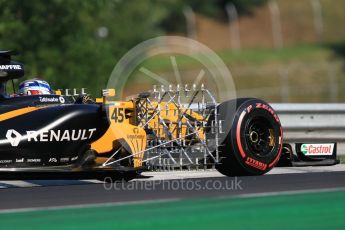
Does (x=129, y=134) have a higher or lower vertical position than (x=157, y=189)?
higher

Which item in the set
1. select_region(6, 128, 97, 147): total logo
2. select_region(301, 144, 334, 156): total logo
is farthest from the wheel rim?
select_region(6, 128, 97, 147): total logo

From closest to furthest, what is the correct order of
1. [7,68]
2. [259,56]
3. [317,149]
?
1. [7,68]
2. [317,149]
3. [259,56]

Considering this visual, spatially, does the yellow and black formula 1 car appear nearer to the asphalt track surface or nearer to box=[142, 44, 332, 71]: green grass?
the asphalt track surface

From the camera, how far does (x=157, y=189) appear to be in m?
8.62

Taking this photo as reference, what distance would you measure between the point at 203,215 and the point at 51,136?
282 cm

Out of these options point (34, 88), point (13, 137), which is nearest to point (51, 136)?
point (13, 137)

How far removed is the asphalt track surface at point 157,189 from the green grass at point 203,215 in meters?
0.46

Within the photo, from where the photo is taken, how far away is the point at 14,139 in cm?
878

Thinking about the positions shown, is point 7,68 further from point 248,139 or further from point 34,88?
point 248,139

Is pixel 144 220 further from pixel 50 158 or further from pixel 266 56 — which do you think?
pixel 266 56

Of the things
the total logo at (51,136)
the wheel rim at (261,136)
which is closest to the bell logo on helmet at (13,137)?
the total logo at (51,136)

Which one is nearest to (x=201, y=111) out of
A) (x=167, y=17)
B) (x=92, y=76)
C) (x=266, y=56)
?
(x=92, y=76)

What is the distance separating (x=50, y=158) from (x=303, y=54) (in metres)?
57.7

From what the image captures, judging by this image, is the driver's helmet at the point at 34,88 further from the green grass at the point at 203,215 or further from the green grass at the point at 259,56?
the green grass at the point at 259,56
